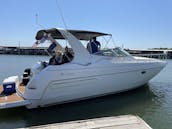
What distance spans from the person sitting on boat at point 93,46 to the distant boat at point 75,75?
0.18 meters

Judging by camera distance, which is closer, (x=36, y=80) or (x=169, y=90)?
(x=36, y=80)

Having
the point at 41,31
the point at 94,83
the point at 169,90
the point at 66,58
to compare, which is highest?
the point at 41,31

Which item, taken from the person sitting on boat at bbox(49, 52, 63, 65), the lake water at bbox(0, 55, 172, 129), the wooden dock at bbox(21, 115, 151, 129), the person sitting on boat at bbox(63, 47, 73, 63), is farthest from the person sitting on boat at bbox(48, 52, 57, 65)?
the wooden dock at bbox(21, 115, 151, 129)

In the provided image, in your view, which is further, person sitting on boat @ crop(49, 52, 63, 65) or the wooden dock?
person sitting on boat @ crop(49, 52, 63, 65)

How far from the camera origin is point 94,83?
9.03 m

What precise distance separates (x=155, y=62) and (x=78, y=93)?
13.4ft

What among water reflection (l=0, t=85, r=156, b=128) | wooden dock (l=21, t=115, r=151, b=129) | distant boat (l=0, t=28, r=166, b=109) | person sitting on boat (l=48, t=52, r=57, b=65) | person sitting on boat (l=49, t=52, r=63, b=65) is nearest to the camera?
wooden dock (l=21, t=115, r=151, b=129)

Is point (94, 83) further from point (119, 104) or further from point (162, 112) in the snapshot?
point (162, 112)

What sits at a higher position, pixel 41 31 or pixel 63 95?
pixel 41 31

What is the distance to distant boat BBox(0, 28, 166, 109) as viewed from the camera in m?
8.11

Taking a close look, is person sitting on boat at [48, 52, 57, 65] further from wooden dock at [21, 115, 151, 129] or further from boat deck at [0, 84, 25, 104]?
wooden dock at [21, 115, 151, 129]

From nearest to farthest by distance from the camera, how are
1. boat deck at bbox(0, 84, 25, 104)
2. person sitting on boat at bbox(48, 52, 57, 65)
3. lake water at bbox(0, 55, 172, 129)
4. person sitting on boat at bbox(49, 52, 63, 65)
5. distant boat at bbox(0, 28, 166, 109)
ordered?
lake water at bbox(0, 55, 172, 129) < boat deck at bbox(0, 84, 25, 104) < distant boat at bbox(0, 28, 166, 109) < person sitting on boat at bbox(49, 52, 63, 65) < person sitting on boat at bbox(48, 52, 57, 65)

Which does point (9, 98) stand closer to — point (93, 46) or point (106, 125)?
point (93, 46)

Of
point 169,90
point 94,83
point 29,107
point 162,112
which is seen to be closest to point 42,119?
point 29,107
